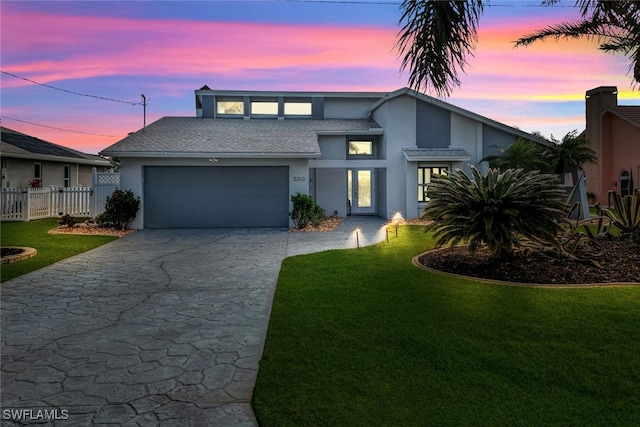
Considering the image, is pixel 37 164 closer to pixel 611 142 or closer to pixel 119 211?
pixel 119 211

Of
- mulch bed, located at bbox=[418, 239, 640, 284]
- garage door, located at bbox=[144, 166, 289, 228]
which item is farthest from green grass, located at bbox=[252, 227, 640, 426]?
garage door, located at bbox=[144, 166, 289, 228]

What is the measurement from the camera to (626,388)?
3379 millimetres

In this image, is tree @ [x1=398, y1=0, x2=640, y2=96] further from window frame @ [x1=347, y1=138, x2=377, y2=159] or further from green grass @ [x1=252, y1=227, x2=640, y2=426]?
window frame @ [x1=347, y1=138, x2=377, y2=159]

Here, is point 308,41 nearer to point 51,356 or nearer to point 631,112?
point 51,356

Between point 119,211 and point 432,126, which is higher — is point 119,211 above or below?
below

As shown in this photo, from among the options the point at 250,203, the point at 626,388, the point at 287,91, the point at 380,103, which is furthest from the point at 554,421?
the point at 287,91

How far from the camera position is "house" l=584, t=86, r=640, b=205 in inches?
918

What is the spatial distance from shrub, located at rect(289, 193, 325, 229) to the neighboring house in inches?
558

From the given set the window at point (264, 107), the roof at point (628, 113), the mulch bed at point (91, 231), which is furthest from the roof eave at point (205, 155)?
the roof at point (628, 113)

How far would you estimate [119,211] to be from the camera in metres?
14.9

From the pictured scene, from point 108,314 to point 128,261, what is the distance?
419 centimetres

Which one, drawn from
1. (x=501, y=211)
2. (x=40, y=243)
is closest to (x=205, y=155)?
(x=40, y=243)

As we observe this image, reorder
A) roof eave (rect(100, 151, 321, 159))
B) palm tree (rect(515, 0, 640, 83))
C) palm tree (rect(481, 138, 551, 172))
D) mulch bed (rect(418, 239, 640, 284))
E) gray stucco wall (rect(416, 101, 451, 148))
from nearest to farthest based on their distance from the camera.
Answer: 1. palm tree (rect(515, 0, 640, 83))
2. mulch bed (rect(418, 239, 640, 284))
3. roof eave (rect(100, 151, 321, 159))
4. palm tree (rect(481, 138, 551, 172))
5. gray stucco wall (rect(416, 101, 451, 148))

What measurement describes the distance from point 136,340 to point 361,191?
1829cm
